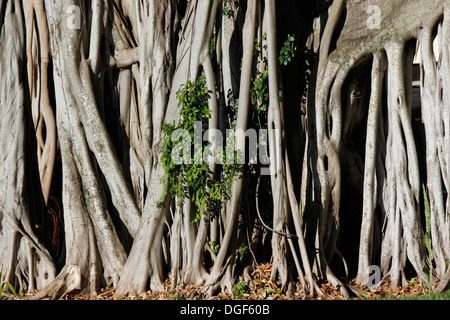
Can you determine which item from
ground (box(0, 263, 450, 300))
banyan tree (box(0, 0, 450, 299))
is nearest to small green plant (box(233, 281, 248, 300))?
ground (box(0, 263, 450, 300))

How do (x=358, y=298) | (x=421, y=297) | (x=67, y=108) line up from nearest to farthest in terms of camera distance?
(x=421, y=297)
(x=358, y=298)
(x=67, y=108)

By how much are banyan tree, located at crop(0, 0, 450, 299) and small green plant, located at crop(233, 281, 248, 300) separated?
0.44 feet

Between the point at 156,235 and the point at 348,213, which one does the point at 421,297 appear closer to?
the point at 348,213

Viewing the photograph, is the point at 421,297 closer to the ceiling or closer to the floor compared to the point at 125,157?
closer to the floor

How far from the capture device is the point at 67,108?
6.09 m

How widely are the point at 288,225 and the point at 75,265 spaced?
7.39ft

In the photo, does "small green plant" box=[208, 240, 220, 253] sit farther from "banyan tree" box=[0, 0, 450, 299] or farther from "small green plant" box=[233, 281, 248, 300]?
"small green plant" box=[233, 281, 248, 300]

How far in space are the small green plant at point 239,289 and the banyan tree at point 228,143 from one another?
0.44 feet

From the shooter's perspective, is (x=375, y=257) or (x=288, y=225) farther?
(x=375, y=257)

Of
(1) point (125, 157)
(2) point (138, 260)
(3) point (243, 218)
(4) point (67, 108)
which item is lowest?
(2) point (138, 260)

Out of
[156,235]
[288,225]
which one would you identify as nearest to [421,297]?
[288,225]

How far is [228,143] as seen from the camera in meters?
5.60

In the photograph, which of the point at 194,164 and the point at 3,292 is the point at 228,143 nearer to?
the point at 194,164

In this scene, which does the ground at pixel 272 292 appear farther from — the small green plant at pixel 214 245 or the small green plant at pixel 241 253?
the small green plant at pixel 214 245
